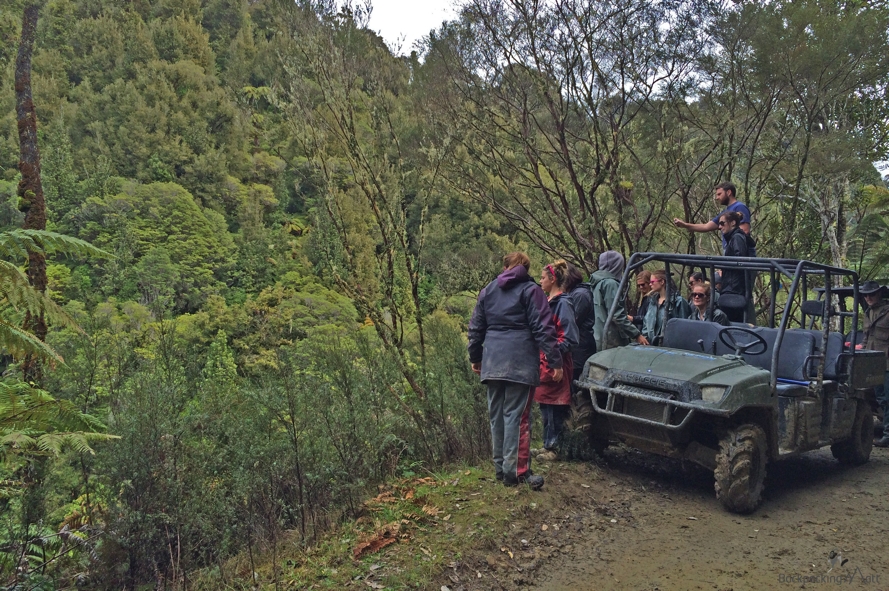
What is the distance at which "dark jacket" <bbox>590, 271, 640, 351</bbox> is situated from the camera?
6.28m

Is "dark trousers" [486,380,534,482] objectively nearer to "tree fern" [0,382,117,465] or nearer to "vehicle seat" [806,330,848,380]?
"tree fern" [0,382,117,465]

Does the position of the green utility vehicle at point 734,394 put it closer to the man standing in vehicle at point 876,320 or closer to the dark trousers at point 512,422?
the dark trousers at point 512,422

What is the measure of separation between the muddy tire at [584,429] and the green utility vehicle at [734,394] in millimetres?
15

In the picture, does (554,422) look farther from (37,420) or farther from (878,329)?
(878,329)

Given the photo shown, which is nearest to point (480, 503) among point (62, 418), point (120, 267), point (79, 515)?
point (62, 418)

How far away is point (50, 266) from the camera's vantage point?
2716 cm

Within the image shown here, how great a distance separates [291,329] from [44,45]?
127 feet

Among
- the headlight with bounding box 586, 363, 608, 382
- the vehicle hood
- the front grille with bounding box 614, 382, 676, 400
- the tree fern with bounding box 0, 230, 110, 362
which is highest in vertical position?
the tree fern with bounding box 0, 230, 110, 362

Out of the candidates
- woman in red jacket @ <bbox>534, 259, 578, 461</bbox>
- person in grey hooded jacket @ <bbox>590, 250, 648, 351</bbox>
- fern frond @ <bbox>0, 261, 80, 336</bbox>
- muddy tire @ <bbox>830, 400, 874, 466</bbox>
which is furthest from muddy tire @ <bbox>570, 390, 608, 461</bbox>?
fern frond @ <bbox>0, 261, 80, 336</bbox>

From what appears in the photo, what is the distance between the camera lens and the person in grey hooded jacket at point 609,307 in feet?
20.6

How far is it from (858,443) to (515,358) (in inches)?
177

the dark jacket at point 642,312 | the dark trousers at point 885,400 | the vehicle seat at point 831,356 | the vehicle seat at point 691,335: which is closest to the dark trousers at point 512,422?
the vehicle seat at point 691,335

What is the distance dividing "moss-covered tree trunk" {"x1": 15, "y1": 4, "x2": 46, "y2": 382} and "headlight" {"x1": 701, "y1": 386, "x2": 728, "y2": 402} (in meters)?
6.56

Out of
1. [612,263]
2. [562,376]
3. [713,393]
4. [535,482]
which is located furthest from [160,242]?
[713,393]
